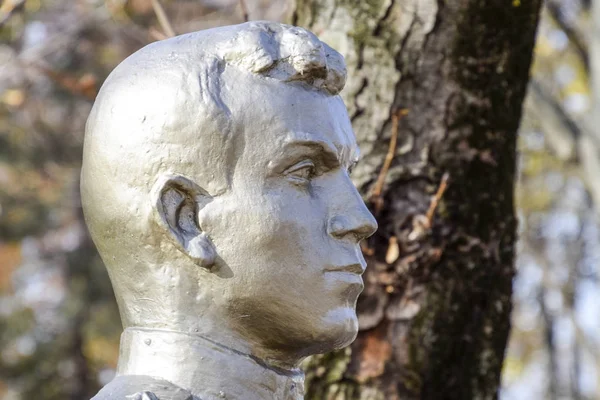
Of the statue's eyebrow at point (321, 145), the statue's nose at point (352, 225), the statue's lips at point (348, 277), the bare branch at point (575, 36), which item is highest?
the statue's eyebrow at point (321, 145)

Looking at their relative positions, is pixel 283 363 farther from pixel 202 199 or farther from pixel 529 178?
pixel 529 178

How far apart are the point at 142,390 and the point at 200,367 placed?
0.16 metres

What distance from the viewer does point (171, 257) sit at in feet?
8.20

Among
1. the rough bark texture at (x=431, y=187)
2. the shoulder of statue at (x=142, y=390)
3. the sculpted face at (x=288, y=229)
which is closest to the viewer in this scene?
the shoulder of statue at (x=142, y=390)

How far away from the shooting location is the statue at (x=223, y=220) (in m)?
2.47

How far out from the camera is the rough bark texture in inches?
159

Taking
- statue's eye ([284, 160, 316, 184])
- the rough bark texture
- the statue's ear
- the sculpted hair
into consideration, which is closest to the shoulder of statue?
the sculpted hair

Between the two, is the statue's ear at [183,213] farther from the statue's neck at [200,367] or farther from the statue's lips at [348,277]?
the statue's lips at [348,277]

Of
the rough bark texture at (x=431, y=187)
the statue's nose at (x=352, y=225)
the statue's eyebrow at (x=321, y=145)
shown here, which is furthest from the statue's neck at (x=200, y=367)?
the rough bark texture at (x=431, y=187)

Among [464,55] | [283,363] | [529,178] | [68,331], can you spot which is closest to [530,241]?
[529,178]

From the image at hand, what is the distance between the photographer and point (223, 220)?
2469 mm

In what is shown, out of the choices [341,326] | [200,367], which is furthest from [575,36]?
[200,367]

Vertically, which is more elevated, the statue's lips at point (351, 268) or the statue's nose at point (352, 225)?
the statue's nose at point (352, 225)

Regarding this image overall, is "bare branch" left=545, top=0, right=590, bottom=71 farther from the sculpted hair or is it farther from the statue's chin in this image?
the statue's chin
